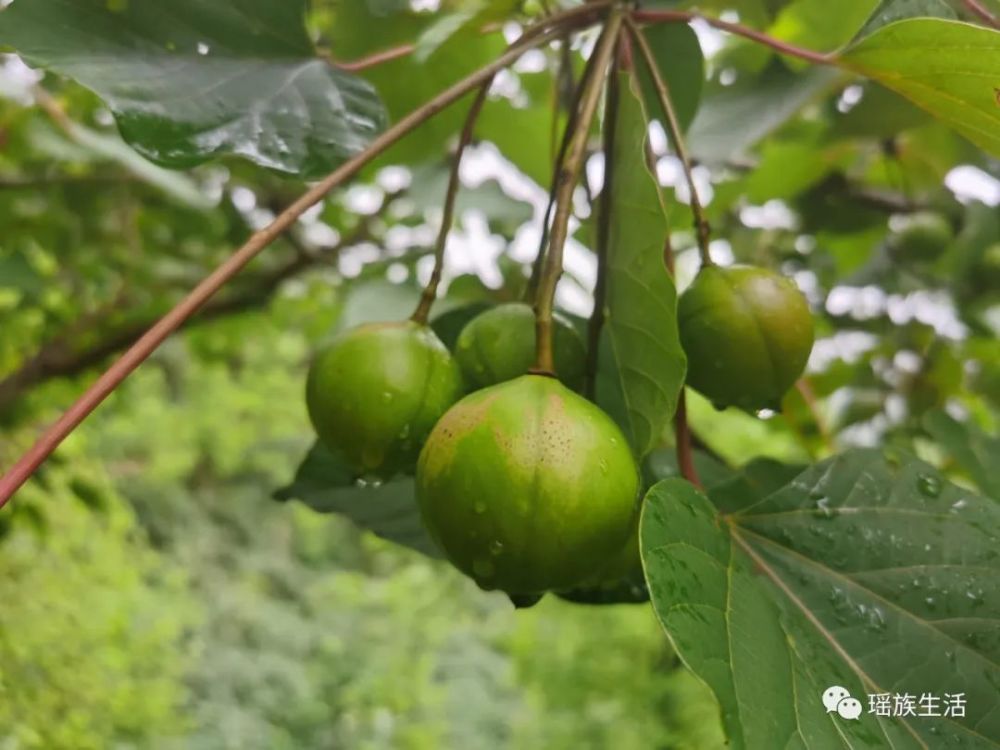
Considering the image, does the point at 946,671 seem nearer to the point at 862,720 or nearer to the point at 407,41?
the point at 862,720

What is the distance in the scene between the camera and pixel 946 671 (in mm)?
579

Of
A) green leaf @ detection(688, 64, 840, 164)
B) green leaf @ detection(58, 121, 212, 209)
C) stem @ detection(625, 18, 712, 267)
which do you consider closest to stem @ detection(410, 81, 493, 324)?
stem @ detection(625, 18, 712, 267)

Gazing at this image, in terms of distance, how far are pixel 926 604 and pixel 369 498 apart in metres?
0.47

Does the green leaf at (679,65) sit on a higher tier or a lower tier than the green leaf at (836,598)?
higher

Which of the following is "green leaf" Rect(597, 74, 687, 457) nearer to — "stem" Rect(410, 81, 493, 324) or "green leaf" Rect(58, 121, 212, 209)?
"stem" Rect(410, 81, 493, 324)

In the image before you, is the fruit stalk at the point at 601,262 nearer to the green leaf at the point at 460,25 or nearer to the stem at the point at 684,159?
the stem at the point at 684,159

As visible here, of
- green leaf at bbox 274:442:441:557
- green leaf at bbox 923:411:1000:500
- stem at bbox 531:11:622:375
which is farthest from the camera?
green leaf at bbox 923:411:1000:500

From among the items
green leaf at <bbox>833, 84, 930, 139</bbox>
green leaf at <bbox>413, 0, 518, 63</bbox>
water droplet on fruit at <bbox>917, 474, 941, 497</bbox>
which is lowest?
water droplet on fruit at <bbox>917, 474, 941, 497</bbox>

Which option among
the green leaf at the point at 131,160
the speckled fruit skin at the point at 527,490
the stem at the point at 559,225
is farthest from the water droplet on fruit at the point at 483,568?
the green leaf at the point at 131,160

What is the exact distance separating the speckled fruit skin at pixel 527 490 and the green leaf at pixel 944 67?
1.22 feet

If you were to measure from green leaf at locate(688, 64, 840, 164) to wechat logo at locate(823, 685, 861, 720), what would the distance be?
0.80 meters

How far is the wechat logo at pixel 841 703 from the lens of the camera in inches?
21.5

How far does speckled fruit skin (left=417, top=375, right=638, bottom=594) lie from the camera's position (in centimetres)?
52

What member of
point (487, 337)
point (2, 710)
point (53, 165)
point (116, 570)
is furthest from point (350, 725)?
point (487, 337)
